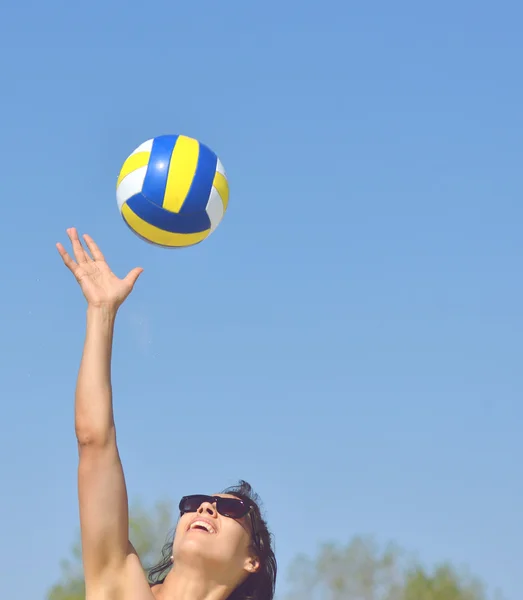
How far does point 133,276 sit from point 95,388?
718 millimetres

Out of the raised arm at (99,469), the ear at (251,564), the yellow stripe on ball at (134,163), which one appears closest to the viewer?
the raised arm at (99,469)

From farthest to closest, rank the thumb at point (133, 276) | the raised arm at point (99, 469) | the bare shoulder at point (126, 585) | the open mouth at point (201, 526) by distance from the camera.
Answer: the open mouth at point (201, 526) → the thumb at point (133, 276) → the bare shoulder at point (126, 585) → the raised arm at point (99, 469)

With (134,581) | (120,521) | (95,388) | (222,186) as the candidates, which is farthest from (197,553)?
(222,186)

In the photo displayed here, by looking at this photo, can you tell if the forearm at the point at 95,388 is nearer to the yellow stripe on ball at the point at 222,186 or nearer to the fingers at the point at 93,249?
the fingers at the point at 93,249

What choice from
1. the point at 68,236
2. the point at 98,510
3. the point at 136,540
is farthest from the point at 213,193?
the point at 136,540

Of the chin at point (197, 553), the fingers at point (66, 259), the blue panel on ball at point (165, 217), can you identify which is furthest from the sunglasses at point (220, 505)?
the blue panel on ball at point (165, 217)

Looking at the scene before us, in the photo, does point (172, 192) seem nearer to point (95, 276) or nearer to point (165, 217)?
point (165, 217)

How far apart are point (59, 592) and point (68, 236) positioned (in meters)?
34.5

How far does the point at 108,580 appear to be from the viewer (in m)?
4.77

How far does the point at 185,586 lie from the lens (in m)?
5.27

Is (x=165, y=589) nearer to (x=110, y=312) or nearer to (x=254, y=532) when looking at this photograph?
(x=254, y=532)

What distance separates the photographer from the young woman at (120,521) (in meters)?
4.65

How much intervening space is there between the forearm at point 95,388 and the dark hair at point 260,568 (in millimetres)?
1306

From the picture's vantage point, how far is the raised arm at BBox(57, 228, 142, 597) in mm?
4625
